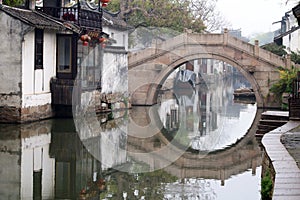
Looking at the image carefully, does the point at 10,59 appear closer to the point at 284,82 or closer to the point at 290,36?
the point at 284,82

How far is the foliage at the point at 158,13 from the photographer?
32.8 metres

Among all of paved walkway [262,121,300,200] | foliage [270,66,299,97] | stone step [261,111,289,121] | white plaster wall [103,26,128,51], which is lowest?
paved walkway [262,121,300,200]

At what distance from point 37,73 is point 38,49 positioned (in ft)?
2.53

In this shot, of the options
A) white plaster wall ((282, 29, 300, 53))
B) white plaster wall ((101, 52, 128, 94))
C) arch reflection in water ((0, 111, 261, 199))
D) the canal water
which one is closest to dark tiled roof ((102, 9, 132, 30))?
white plaster wall ((101, 52, 128, 94))

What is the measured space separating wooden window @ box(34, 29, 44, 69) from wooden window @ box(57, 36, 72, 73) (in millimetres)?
1146

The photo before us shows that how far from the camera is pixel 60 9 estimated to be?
2048 centimetres

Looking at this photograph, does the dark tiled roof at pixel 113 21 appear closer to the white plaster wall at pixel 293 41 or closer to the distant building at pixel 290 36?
the distant building at pixel 290 36

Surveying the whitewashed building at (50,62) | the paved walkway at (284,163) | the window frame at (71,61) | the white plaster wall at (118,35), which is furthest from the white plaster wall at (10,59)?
the white plaster wall at (118,35)

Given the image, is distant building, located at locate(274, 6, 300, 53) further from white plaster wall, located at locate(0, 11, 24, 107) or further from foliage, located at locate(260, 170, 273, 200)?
foliage, located at locate(260, 170, 273, 200)

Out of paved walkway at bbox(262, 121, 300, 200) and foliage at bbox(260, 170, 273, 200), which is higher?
paved walkway at bbox(262, 121, 300, 200)

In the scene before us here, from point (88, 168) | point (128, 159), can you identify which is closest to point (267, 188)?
point (88, 168)

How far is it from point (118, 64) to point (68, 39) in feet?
19.6

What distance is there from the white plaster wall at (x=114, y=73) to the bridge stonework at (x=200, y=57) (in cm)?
84

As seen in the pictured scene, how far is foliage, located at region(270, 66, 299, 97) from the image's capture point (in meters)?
25.0
